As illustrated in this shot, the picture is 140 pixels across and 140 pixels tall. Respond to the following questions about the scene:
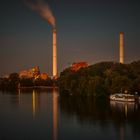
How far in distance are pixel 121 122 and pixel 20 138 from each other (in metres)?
4.85

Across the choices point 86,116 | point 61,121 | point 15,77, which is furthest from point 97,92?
point 15,77

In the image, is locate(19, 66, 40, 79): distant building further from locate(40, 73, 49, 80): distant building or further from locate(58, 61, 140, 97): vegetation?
locate(58, 61, 140, 97): vegetation

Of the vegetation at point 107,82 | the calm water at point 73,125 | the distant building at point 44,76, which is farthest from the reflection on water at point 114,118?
the distant building at point 44,76

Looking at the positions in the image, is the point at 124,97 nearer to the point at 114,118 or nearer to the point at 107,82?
the point at 107,82

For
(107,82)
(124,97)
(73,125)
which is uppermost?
(107,82)

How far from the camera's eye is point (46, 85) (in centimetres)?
6519

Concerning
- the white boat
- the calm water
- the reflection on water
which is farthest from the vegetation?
the calm water

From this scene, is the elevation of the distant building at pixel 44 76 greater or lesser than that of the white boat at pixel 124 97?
greater

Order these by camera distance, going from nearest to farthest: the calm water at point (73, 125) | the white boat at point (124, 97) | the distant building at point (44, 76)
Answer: the calm water at point (73, 125) < the white boat at point (124, 97) < the distant building at point (44, 76)

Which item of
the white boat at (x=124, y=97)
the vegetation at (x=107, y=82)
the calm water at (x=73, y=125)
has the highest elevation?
the vegetation at (x=107, y=82)

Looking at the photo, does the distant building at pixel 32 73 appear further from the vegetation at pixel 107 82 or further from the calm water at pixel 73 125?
the calm water at pixel 73 125

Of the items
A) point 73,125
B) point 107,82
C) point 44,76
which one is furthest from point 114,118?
point 44,76

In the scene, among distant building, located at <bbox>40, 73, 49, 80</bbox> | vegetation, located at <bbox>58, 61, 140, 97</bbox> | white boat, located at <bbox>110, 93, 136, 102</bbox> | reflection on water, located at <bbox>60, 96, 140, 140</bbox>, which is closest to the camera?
reflection on water, located at <bbox>60, 96, 140, 140</bbox>

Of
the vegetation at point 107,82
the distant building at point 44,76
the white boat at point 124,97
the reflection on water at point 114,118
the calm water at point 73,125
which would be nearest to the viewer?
the calm water at point 73,125
